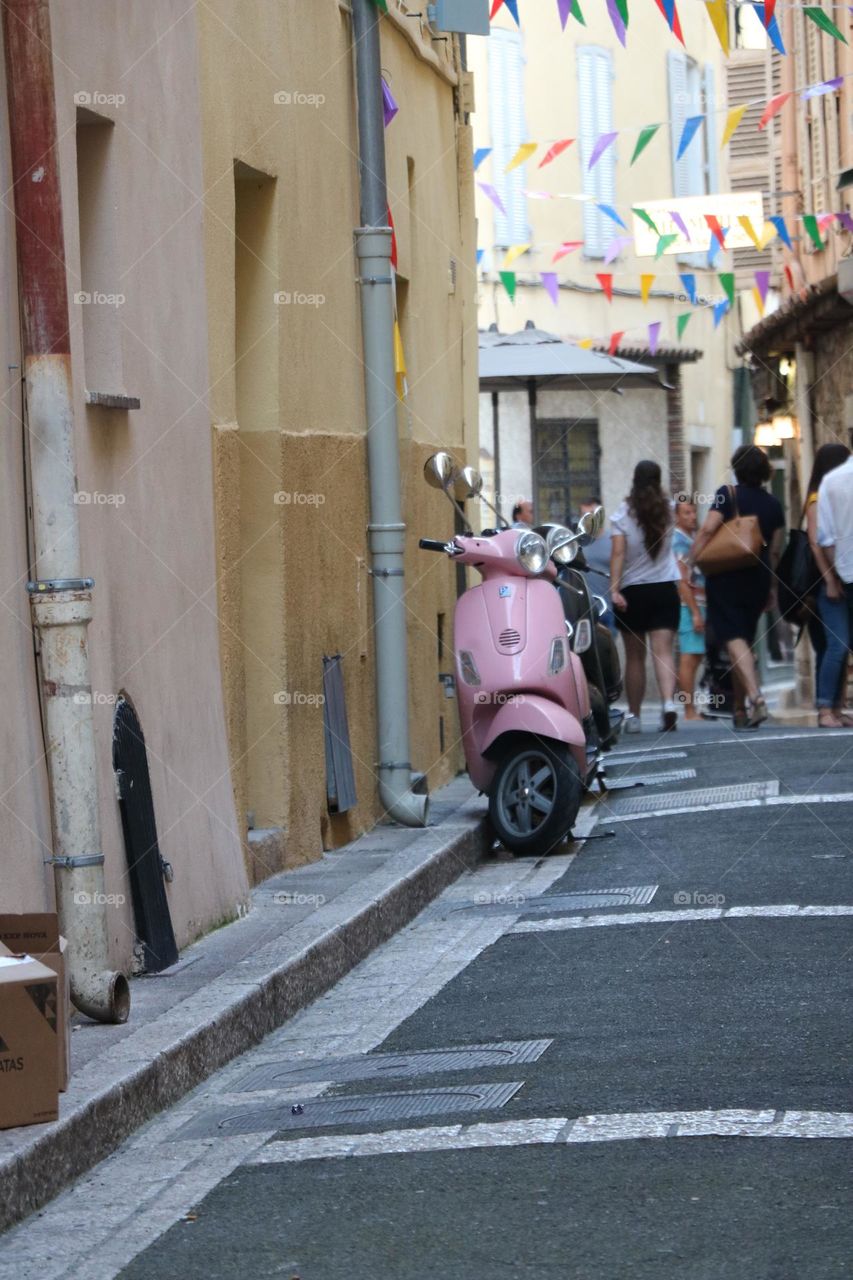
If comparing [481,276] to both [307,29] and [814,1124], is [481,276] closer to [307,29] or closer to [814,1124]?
[307,29]

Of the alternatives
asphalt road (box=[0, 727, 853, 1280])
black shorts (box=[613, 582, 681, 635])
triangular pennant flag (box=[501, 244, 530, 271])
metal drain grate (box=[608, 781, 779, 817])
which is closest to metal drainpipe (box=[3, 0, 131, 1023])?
asphalt road (box=[0, 727, 853, 1280])

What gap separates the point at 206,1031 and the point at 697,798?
5634 mm

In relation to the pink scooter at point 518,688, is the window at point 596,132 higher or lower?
higher

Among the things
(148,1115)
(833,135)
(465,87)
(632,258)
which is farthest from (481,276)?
(148,1115)

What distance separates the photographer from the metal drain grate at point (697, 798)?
1104 centimetres

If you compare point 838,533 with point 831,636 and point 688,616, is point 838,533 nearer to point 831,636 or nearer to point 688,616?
point 831,636

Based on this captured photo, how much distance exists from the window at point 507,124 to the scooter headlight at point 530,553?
18921mm

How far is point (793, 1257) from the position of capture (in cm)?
396

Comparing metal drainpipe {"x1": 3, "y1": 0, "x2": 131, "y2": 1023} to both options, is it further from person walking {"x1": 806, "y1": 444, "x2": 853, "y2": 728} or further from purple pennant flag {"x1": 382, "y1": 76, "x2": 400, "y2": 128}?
person walking {"x1": 806, "y1": 444, "x2": 853, "y2": 728}

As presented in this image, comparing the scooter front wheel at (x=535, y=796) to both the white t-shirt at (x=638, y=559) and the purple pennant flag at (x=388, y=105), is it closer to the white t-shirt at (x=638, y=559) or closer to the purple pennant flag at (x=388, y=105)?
the purple pennant flag at (x=388, y=105)

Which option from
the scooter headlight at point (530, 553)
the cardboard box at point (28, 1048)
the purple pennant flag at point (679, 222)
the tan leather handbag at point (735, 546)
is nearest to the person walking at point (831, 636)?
the tan leather handbag at point (735, 546)

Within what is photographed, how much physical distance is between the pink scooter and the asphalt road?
59.2 inches

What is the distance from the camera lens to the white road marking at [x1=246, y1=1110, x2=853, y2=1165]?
15.9 ft

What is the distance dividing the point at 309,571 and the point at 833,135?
16940 millimetres
